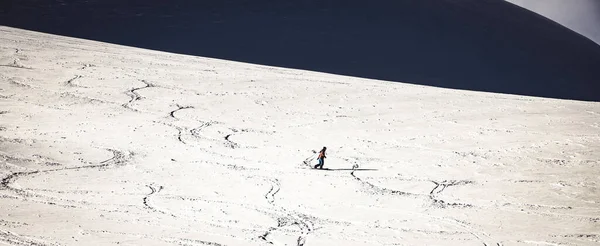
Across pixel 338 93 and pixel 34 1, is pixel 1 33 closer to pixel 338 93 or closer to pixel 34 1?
pixel 34 1

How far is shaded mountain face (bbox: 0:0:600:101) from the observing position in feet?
39.5

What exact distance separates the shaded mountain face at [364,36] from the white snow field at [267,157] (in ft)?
2.19

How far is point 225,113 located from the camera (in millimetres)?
9148

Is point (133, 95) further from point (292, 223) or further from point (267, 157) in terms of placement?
point (292, 223)

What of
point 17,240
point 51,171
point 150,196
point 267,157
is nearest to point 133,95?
point 267,157

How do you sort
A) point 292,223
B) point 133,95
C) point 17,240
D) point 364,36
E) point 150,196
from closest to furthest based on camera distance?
point 17,240 < point 292,223 < point 150,196 < point 133,95 < point 364,36

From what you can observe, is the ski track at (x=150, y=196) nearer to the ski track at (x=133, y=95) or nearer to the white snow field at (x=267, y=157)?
the white snow field at (x=267, y=157)

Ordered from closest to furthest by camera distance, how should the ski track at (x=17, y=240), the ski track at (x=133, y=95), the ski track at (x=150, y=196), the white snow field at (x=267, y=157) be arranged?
the ski track at (x=17, y=240)
the white snow field at (x=267, y=157)
the ski track at (x=150, y=196)
the ski track at (x=133, y=95)

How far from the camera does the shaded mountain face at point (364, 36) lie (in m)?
12.0

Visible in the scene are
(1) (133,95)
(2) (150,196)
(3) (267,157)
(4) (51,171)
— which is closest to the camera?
(2) (150,196)

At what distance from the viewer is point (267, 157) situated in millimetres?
7598

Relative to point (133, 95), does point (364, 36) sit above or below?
above

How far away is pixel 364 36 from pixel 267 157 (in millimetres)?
5693

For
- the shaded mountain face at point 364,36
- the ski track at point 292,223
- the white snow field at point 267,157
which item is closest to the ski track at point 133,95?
the white snow field at point 267,157
